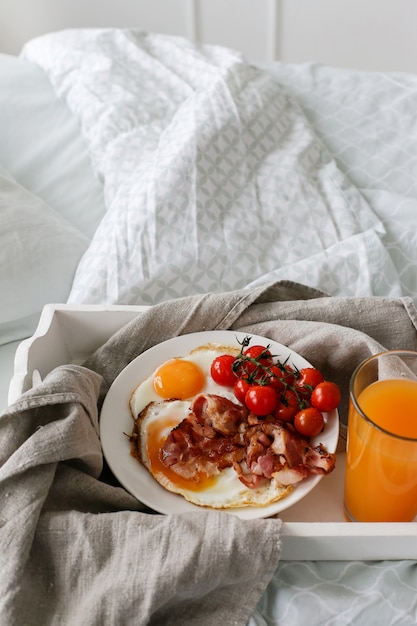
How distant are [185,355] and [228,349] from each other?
0.07 metres

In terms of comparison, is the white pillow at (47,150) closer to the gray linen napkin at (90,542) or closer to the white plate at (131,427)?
the white plate at (131,427)

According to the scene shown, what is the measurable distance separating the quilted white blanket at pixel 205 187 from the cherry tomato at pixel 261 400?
0.39 m

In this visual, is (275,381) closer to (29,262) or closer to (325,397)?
(325,397)

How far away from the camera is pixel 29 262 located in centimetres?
131

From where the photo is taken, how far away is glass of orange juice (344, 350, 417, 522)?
0.79 meters

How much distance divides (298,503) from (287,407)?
14 cm

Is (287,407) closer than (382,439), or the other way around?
(382,439)

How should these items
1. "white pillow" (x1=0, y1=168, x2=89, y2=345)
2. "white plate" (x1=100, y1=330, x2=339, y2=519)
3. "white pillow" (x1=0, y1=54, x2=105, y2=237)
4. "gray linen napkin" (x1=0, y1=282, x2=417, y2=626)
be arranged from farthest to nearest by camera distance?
"white pillow" (x1=0, y1=54, x2=105, y2=237)
"white pillow" (x1=0, y1=168, x2=89, y2=345)
"white plate" (x1=100, y1=330, x2=339, y2=519)
"gray linen napkin" (x1=0, y1=282, x2=417, y2=626)

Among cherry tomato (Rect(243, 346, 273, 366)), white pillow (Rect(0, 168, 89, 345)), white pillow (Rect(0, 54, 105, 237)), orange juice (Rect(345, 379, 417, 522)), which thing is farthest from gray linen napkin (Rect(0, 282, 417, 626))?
white pillow (Rect(0, 54, 105, 237))

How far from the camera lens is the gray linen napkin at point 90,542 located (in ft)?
2.35

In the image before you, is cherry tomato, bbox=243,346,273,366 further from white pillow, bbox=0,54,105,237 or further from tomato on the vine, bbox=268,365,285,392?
white pillow, bbox=0,54,105,237

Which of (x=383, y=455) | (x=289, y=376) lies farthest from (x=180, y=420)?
(x=383, y=455)

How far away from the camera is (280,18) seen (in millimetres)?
2604

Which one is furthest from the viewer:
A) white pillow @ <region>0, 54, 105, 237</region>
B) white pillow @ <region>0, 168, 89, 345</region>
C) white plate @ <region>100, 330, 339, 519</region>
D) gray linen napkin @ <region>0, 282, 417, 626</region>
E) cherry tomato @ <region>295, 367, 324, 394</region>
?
white pillow @ <region>0, 54, 105, 237</region>
